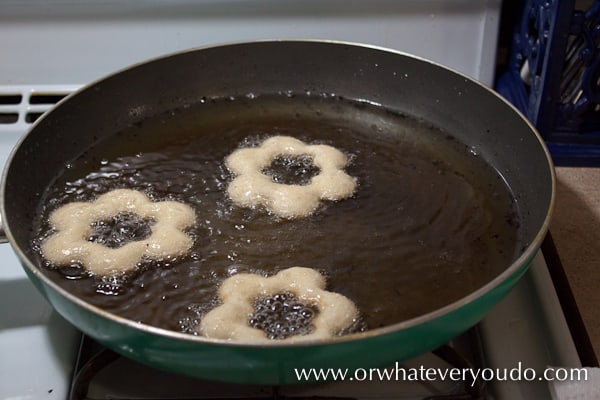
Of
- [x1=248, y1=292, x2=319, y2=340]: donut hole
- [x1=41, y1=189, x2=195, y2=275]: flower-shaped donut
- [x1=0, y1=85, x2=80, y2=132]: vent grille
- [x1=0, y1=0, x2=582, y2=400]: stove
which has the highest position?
[x1=0, y1=0, x2=582, y2=400]: stove

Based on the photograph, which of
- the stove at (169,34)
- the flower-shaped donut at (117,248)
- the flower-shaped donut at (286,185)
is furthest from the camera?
the stove at (169,34)

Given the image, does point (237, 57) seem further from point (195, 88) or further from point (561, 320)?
point (561, 320)

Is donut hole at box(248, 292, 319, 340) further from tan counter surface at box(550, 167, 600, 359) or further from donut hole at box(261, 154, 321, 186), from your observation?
tan counter surface at box(550, 167, 600, 359)

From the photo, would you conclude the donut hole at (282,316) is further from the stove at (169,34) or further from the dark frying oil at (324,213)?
the stove at (169,34)

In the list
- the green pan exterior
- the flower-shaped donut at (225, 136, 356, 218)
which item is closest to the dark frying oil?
the flower-shaped donut at (225, 136, 356, 218)

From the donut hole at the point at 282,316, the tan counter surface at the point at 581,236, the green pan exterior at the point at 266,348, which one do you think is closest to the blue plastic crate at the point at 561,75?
the tan counter surface at the point at 581,236

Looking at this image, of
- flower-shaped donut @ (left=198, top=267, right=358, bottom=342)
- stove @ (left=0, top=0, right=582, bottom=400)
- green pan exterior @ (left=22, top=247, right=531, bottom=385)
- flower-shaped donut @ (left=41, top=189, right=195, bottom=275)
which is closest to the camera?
green pan exterior @ (left=22, top=247, right=531, bottom=385)

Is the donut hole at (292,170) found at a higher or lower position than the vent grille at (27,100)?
lower

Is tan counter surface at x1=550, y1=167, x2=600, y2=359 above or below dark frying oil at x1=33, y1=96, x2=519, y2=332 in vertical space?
below
